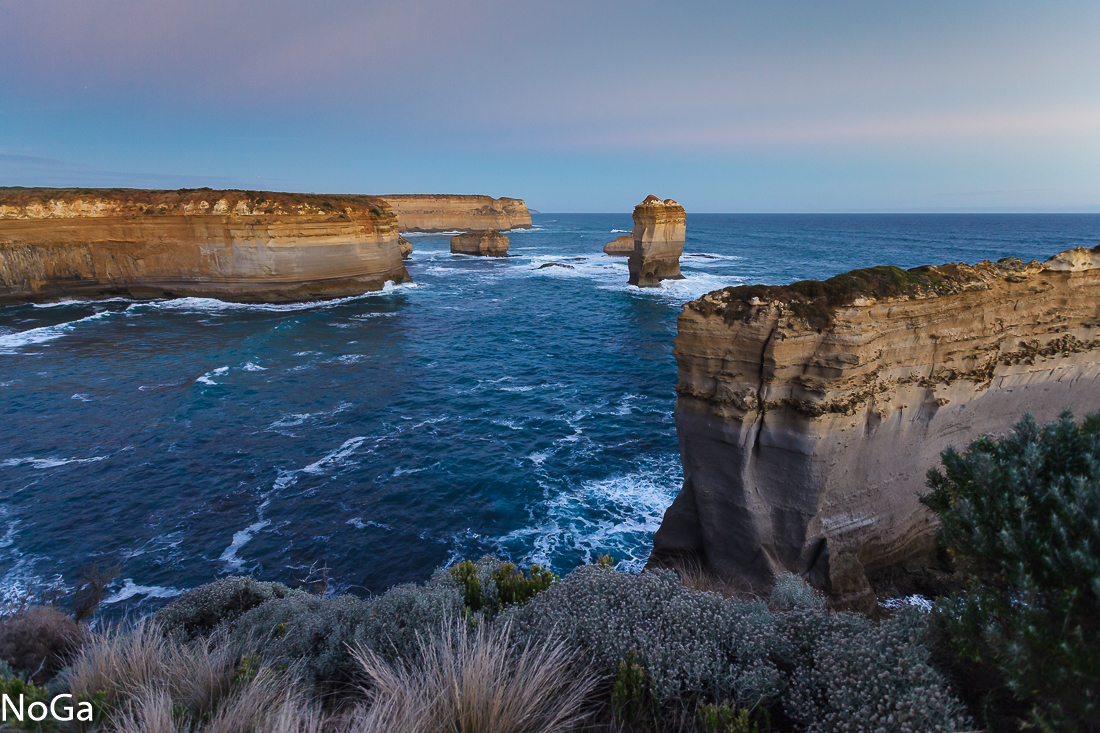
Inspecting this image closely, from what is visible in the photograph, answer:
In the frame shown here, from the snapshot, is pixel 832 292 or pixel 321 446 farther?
pixel 321 446

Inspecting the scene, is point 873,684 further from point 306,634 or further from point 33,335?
point 33,335

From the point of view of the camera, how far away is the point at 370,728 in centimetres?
365

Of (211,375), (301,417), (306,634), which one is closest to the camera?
(306,634)

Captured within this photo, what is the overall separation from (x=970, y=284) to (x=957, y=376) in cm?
184

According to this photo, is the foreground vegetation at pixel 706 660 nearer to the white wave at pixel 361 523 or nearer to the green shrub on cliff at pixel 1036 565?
the green shrub on cliff at pixel 1036 565

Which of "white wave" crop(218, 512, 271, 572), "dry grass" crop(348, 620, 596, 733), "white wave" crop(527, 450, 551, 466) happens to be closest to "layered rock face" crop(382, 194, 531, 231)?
"white wave" crop(527, 450, 551, 466)

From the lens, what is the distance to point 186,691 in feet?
15.0

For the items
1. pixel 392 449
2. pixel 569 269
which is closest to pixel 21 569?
pixel 392 449

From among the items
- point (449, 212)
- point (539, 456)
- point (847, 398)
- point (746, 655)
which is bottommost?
point (539, 456)

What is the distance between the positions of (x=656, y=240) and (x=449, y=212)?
286 ft

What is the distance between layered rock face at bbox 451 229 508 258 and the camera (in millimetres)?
74250

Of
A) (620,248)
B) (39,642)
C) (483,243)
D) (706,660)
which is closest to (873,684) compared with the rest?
(706,660)

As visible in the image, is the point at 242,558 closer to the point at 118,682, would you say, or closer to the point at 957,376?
the point at 118,682

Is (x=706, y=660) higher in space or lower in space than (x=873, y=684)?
lower
